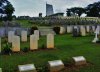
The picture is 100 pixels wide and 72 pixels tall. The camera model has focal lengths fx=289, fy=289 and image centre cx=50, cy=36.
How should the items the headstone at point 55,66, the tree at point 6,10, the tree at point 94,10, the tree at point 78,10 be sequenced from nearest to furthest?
the headstone at point 55,66, the tree at point 6,10, the tree at point 94,10, the tree at point 78,10

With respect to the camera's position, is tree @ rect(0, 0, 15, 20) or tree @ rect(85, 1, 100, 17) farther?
tree @ rect(85, 1, 100, 17)

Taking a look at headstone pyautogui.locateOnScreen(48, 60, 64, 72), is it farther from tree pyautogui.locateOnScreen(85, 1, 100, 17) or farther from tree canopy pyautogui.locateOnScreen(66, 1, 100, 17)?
tree pyautogui.locateOnScreen(85, 1, 100, 17)

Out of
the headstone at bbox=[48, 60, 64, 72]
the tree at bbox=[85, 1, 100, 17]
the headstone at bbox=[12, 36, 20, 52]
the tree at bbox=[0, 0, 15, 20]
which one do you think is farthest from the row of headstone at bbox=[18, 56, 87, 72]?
the tree at bbox=[85, 1, 100, 17]

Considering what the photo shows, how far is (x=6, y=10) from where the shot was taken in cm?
6519

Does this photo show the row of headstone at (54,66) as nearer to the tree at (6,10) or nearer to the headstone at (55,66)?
the headstone at (55,66)

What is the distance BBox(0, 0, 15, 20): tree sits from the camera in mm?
64750

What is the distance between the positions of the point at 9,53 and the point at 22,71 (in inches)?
202

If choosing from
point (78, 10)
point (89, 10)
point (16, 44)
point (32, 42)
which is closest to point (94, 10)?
point (89, 10)

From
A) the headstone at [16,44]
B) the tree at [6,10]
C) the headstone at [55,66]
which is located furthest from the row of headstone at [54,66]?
the tree at [6,10]

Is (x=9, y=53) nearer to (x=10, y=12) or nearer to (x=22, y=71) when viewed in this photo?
(x=22, y=71)

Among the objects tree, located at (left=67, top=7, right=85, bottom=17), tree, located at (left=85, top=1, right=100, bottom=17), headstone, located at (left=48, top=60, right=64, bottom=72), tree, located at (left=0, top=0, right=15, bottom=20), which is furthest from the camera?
tree, located at (left=67, top=7, right=85, bottom=17)

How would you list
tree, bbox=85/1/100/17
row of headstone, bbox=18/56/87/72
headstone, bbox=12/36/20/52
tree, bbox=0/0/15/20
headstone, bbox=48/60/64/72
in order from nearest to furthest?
row of headstone, bbox=18/56/87/72
headstone, bbox=48/60/64/72
headstone, bbox=12/36/20/52
tree, bbox=0/0/15/20
tree, bbox=85/1/100/17

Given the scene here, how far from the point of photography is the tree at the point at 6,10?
64750mm

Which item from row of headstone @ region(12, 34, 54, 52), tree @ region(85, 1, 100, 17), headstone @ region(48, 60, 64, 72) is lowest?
headstone @ region(48, 60, 64, 72)
